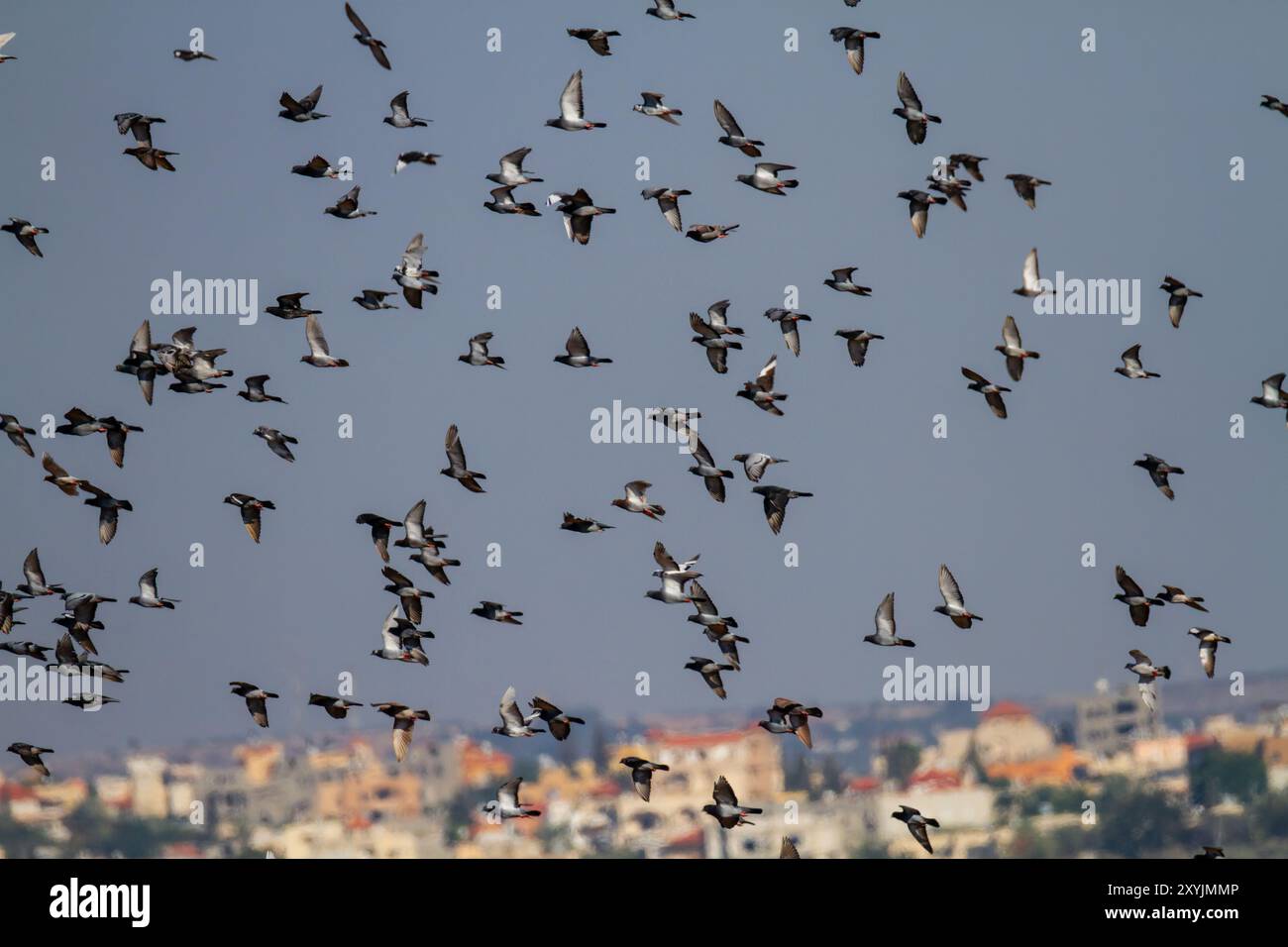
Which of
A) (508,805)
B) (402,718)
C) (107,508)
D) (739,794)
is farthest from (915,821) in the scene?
(739,794)

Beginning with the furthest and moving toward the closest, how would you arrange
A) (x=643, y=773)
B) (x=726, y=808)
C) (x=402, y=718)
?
(x=402, y=718) < (x=643, y=773) < (x=726, y=808)

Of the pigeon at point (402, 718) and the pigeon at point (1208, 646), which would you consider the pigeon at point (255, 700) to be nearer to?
the pigeon at point (402, 718)

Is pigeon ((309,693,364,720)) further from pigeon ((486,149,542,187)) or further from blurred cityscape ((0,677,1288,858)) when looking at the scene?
blurred cityscape ((0,677,1288,858))

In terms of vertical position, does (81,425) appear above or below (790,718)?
above

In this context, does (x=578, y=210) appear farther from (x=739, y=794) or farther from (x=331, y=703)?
(x=739, y=794)
